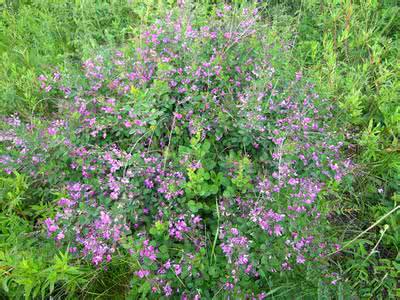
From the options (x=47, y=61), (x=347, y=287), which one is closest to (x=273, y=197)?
(x=347, y=287)

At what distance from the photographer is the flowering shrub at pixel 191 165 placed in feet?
6.68

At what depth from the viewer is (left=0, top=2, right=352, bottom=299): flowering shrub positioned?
80.1 inches

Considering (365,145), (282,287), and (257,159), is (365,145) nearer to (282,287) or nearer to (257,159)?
(257,159)

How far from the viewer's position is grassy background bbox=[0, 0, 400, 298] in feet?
7.70

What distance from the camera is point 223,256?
212 centimetres

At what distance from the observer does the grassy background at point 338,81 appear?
7.70 feet

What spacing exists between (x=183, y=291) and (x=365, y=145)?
1778mm

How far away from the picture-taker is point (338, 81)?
9.79 ft

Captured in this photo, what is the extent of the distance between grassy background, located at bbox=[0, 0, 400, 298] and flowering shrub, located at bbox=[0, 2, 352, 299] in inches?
10.2

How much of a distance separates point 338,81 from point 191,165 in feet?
5.41

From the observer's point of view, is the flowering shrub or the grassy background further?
the grassy background

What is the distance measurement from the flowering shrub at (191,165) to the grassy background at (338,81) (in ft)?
0.85

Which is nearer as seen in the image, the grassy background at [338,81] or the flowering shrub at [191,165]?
the flowering shrub at [191,165]

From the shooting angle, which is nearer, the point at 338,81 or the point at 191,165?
the point at 191,165
